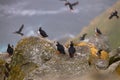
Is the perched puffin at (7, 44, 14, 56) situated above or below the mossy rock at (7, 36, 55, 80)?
above

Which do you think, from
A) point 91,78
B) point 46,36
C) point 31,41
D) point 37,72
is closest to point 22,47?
point 31,41

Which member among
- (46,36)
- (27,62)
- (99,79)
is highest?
(46,36)

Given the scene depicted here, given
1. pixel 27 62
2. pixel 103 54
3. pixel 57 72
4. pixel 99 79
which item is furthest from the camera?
pixel 103 54

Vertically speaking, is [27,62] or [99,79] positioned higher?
[27,62]

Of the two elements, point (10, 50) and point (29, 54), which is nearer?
point (29, 54)

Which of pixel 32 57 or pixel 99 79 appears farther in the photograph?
pixel 32 57

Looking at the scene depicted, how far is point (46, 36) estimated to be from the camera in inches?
1184

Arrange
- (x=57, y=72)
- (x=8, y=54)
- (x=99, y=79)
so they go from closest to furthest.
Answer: (x=99, y=79), (x=57, y=72), (x=8, y=54)

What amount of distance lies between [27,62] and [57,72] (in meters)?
5.06

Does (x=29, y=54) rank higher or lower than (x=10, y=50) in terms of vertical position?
lower

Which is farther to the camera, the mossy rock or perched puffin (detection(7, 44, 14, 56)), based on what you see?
perched puffin (detection(7, 44, 14, 56))

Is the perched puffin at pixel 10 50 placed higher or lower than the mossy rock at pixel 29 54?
higher

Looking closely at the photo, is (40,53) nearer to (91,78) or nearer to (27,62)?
(27,62)

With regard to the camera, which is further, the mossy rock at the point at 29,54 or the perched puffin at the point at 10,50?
the perched puffin at the point at 10,50
